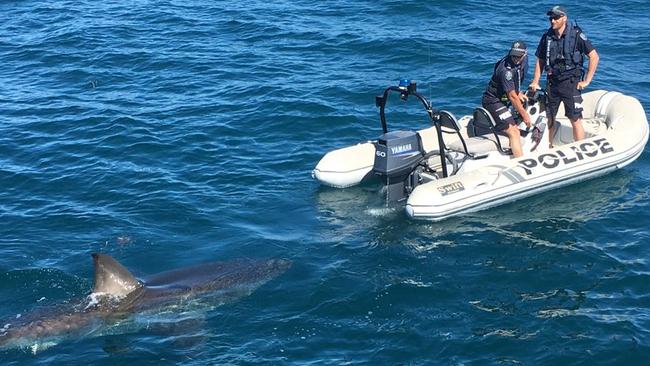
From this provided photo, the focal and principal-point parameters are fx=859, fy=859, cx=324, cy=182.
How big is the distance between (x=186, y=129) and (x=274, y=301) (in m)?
7.00

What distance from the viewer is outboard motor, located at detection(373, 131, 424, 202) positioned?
13945 millimetres

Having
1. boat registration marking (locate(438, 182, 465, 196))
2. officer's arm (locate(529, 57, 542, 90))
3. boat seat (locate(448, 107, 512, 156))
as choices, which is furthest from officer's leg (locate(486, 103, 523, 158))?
boat registration marking (locate(438, 182, 465, 196))

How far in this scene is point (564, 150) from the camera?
14.6 m

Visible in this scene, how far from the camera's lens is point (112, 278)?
11.1 metres

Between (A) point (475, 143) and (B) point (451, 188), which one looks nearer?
(B) point (451, 188)

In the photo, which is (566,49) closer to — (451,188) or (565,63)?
(565,63)

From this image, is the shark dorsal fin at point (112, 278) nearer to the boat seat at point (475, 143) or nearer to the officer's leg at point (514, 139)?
the boat seat at point (475, 143)

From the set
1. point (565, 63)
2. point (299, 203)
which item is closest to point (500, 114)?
point (565, 63)

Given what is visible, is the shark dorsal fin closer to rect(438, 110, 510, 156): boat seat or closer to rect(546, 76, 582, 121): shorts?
rect(438, 110, 510, 156): boat seat

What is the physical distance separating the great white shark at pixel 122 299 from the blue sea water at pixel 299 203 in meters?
0.18

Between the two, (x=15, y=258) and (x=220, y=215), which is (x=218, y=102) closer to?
(x=220, y=215)

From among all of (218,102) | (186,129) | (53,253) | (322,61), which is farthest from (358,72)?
(53,253)

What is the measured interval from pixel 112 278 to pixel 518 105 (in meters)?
7.24

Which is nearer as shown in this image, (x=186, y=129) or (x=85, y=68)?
(x=186, y=129)
